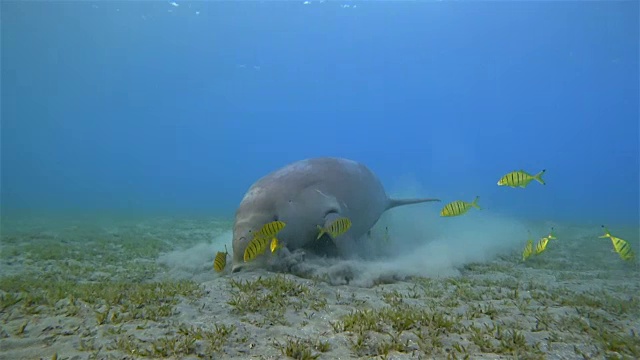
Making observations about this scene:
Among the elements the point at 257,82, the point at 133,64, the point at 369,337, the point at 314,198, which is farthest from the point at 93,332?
the point at 257,82

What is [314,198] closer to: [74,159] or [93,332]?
[93,332]

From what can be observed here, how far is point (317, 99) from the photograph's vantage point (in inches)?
4916

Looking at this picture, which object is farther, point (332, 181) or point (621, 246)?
point (332, 181)

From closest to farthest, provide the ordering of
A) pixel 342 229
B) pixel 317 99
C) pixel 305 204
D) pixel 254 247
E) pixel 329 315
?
1. pixel 329 315
2. pixel 254 247
3. pixel 342 229
4. pixel 305 204
5. pixel 317 99

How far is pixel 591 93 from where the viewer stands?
83.9m

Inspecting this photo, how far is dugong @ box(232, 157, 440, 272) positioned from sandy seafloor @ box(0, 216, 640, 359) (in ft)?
1.94

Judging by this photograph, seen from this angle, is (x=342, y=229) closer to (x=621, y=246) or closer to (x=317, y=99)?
(x=621, y=246)

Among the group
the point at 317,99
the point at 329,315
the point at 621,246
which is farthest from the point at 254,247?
the point at 317,99

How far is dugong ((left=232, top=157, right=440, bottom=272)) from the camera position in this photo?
227 inches

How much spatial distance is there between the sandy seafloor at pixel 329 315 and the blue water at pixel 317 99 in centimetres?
2016

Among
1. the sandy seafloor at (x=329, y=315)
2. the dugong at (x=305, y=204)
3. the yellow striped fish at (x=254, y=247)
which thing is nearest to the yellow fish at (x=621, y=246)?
the sandy seafloor at (x=329, y=315)

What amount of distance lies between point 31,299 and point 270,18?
57.6 meters

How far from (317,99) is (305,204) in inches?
4804

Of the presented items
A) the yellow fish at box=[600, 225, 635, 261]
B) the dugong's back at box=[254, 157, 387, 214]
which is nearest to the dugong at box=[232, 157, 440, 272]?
the dugong's back at box=[254, 157, 387, 214]
